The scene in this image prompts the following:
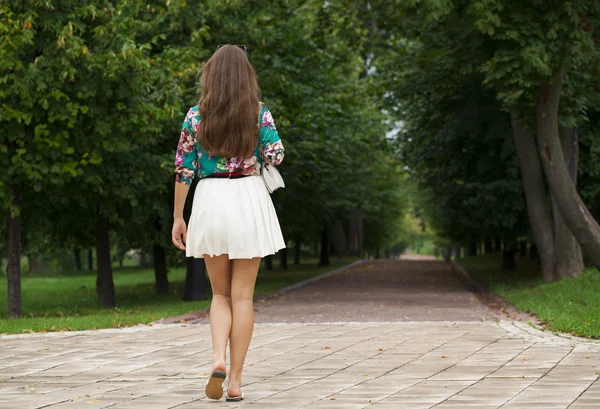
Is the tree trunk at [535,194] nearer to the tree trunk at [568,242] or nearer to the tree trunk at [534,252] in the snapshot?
the tree trunk at [568,242]

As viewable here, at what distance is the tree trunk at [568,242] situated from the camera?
19.3 m

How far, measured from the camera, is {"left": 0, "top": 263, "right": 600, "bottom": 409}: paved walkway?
5.87 meters

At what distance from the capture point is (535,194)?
2088 cm

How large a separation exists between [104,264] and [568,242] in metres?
9.78

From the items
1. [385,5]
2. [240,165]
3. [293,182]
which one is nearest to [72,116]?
[385,5]

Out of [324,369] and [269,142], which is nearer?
[269,142]

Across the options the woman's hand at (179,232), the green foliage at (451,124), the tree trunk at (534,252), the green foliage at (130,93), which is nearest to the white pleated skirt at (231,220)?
the woman's hand at (179,232)

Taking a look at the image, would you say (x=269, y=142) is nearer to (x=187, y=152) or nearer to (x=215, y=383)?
(x=187, y=152)

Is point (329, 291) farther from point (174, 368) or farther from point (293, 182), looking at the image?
point (174, 368)

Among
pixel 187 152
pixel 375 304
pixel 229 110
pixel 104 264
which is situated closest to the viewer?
pixel 229 110

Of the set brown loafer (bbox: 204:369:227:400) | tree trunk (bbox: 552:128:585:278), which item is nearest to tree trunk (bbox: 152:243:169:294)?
tree trunk (bbox: 552:128:585:278)

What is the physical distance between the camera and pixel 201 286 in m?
20.8

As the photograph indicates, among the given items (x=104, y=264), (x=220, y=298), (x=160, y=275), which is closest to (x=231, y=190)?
(x=220, y=298)

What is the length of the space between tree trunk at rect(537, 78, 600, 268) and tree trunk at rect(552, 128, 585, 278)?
288 cm
